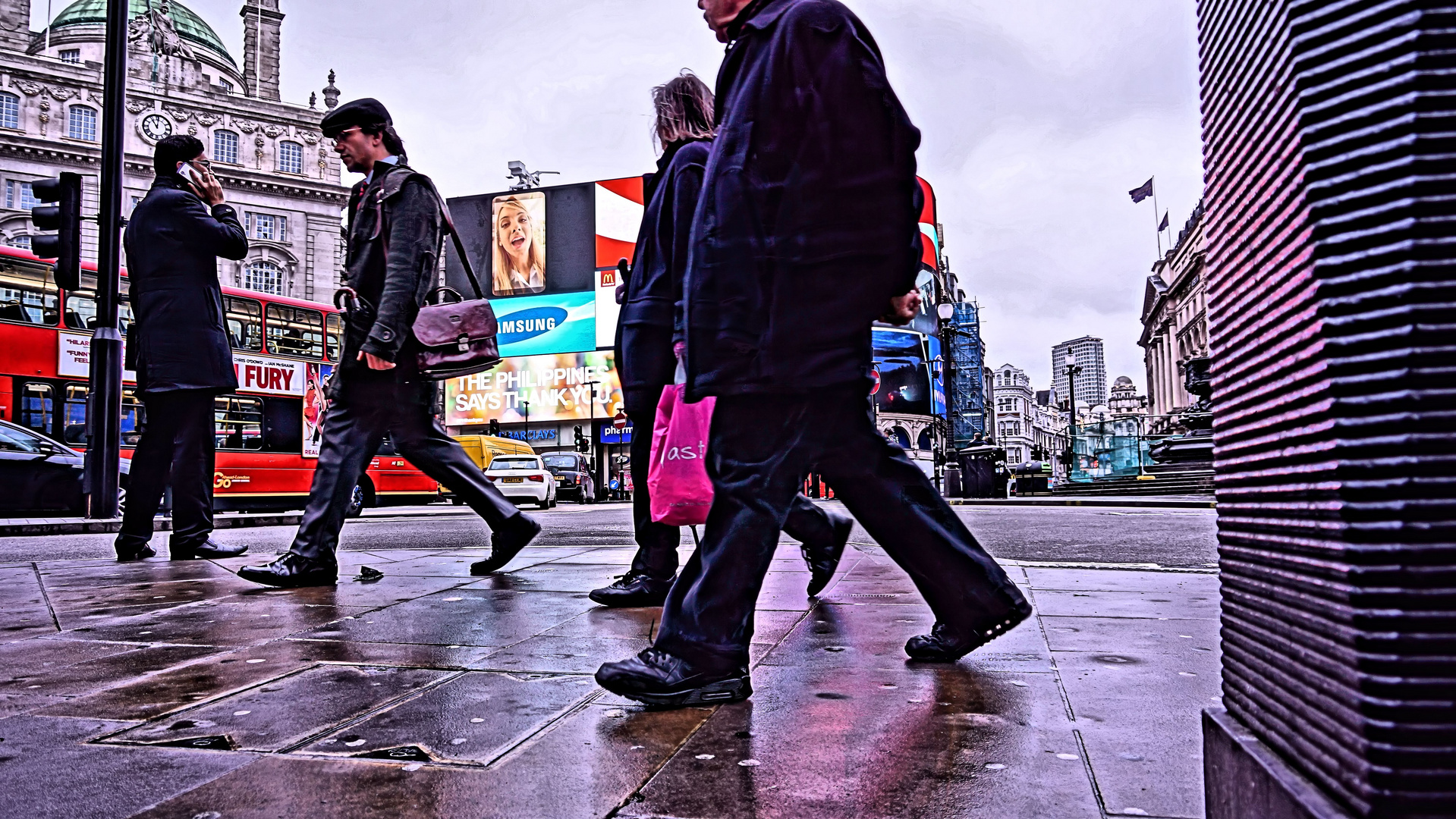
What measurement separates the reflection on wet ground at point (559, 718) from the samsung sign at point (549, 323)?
48.1 meters

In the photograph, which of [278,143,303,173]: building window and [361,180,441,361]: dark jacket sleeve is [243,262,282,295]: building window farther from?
[361,180,441,361]: dark jacket sleeve

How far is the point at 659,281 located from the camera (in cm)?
306

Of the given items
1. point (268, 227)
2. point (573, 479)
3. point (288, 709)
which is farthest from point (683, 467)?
point (268, 227)

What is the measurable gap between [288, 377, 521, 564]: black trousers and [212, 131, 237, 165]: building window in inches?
2378

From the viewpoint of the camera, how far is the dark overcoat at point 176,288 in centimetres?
491

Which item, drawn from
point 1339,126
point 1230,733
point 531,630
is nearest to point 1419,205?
point 1339,126

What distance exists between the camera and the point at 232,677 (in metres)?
2.10

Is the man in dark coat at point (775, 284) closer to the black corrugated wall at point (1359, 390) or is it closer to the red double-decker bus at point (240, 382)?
the black corrugated wall at point (1359, 390)

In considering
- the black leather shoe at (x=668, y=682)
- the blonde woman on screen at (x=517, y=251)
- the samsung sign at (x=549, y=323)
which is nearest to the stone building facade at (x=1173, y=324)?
the samsung sign at (x=549, y=323)

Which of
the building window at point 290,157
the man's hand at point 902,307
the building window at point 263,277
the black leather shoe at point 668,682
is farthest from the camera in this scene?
the building window at point 290,157

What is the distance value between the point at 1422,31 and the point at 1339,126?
0.08m

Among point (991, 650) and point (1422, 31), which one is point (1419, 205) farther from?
point (991, 650)

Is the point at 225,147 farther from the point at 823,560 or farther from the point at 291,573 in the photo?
the point at 823,560

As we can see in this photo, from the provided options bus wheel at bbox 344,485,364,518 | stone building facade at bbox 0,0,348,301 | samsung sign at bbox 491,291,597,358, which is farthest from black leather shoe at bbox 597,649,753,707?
stone building facade at bbox 0,0,348,301
